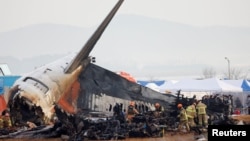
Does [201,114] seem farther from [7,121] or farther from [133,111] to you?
[7,121]

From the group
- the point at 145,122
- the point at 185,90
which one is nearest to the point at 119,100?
the point at 145,122

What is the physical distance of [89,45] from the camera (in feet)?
61.9

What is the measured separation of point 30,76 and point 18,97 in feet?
3.06

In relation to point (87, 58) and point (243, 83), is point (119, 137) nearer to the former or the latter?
point (87, 58)

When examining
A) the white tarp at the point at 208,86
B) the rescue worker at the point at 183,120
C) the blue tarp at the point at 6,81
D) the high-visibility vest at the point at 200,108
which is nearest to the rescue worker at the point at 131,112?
the rescue worker at the point at 183,120

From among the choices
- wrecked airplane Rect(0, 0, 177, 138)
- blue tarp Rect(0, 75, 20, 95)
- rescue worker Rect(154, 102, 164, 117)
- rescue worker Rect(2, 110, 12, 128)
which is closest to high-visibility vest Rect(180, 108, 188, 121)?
wrecked airplane Rect(0, 0, 177, 138)

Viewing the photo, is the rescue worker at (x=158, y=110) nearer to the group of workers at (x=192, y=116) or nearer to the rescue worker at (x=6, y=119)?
the group of workers at (x=192, y=116)

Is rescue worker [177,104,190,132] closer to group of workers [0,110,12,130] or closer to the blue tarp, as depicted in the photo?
group of workers [0,110,12,130]

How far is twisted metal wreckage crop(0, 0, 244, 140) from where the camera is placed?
1848 cm

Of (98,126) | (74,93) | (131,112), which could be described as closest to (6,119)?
(74,93)

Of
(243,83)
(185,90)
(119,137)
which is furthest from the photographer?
(243,83)

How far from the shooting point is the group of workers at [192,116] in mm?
18750

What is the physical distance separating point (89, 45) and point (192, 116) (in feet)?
15.0

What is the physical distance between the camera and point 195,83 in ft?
84.2
